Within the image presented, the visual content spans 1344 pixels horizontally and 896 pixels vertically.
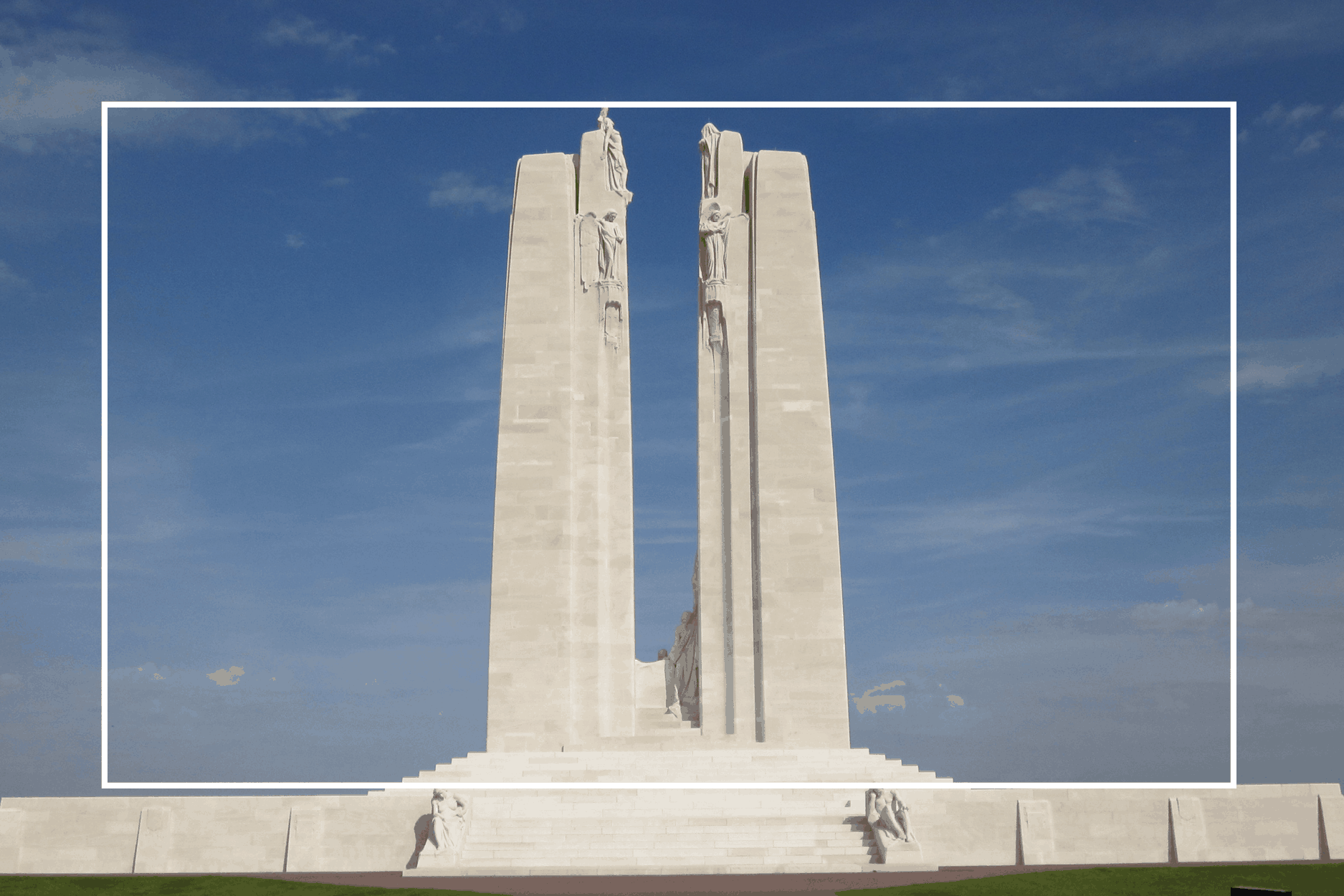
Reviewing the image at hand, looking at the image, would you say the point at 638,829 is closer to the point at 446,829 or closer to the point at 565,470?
the point at 446,829

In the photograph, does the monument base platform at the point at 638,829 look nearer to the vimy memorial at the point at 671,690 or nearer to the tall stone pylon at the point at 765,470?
the vimy memorial at the point at 671,690

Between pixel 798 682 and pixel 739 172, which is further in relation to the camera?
pixel 739 172

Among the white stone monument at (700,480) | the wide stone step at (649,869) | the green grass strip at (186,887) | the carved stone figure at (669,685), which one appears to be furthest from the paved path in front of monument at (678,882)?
the carved stone figure at (669,685)

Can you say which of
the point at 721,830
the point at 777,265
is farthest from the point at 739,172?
the point at 721,830

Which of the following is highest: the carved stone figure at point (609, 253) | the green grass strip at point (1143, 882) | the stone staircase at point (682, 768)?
the carved stone figure at point (609, 253)

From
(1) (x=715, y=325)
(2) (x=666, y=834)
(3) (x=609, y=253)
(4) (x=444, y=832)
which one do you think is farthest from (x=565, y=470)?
(4) (x=444, y=832)

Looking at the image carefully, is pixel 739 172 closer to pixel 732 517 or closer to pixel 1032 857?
pixel 732 517

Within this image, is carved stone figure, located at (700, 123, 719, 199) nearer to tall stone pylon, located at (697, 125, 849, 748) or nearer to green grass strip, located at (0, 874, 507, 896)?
tall stone pylon, located at (697, 125, 849, 748)

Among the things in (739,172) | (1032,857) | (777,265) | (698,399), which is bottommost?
(1032,857)
